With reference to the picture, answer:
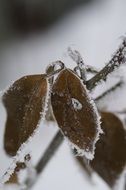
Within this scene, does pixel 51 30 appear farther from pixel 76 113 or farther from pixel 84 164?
pixel 76 113

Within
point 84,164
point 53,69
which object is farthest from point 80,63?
point 84,164

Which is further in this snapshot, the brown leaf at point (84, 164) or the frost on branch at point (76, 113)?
the brown leaf at point (84, 164)

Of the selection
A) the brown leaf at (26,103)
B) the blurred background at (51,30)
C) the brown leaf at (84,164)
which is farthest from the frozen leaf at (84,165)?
the blurred background at (51,30)

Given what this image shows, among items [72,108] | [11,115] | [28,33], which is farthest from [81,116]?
[28,33]

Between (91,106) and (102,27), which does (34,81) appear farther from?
(102,27)

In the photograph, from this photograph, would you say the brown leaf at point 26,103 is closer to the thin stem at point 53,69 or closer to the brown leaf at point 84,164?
the thin stem at point 53,69

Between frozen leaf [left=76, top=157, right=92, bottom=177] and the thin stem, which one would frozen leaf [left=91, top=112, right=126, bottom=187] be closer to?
frozen leaf [left=76, top=157, right=92, bottom=177]
